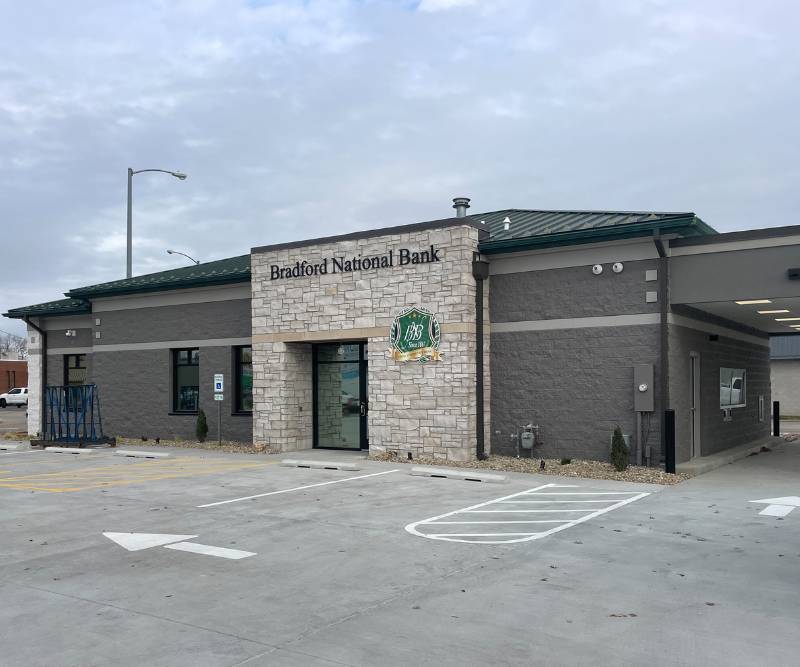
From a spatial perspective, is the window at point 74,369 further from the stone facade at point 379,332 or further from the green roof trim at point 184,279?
the stone facade at point 379,332

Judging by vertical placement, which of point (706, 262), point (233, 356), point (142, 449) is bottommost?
point (142, 449)

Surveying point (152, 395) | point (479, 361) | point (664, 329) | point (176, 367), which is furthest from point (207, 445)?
point (664, 329)

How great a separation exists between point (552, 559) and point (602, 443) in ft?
28.5

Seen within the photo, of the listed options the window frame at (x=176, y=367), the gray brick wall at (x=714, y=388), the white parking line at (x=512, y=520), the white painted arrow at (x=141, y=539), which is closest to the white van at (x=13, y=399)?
the window frame at (x=176, y=367)

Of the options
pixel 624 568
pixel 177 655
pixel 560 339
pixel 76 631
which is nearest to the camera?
pixel 177 655

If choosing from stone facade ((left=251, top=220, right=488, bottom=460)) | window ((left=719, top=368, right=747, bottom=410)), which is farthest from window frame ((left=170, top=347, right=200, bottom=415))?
window ((left=719, top=368, right=747, bottom=410))

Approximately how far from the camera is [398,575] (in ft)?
26.5

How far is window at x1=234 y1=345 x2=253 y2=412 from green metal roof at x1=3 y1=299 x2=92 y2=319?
24.7 feet

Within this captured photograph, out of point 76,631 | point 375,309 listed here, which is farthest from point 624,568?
point 375,309

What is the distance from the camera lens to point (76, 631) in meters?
6.34

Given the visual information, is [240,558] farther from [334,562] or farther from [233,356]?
[233,356]

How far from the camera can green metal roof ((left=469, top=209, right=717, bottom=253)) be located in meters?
16.1

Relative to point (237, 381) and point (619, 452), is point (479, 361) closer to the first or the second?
point (619, 452)

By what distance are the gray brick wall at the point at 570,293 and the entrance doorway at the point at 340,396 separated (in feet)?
14.4
